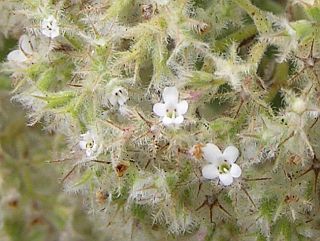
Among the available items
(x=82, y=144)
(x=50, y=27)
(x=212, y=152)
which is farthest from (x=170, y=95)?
(x=50, y=27)

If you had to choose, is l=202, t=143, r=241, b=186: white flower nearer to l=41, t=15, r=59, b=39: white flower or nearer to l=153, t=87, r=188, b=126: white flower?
l=153, t=87, r=188, b=126: white flower

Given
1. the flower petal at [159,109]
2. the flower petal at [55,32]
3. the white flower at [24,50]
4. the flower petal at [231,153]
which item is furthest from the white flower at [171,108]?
the white flower at [24,50]

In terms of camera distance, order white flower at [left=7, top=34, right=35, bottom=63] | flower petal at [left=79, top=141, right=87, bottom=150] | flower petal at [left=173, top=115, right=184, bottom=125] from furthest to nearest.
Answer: white flower at [left=7, top=34, right=35, bottom=63]
flower petal at [left=79, top=141, right=87, bottom=150]
flower petal at [left=173, top=115, right=184, bottom=125]

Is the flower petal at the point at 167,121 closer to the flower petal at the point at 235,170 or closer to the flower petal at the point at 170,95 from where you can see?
the flower petal at the point at 170,95

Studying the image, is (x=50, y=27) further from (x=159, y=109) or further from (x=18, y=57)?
(x=159, y=109)

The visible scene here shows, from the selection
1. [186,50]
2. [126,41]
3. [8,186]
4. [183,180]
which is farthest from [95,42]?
[8,186]

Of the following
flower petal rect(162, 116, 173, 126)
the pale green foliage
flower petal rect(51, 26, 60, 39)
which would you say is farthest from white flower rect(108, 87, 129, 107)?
flower petal rect(51, 26, 60, 39)

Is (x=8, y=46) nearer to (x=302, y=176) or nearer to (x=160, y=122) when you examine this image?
(x=160, y=122)
